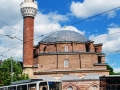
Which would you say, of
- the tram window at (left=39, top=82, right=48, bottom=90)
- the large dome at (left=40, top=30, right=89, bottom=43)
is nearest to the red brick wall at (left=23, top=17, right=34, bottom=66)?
the large dome at (left=40, top=30, right=89, bottom=43)

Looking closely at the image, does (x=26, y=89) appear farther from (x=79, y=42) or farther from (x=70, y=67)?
(x=79, y=42)

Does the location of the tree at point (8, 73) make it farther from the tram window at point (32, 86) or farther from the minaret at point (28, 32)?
the tram window at point (32, 86)

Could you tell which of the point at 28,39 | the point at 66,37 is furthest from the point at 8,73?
the point at 66,37

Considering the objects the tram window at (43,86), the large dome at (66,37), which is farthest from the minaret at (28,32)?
the tram window at (43,86)

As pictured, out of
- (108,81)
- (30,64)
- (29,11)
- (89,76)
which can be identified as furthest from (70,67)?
(108,81)

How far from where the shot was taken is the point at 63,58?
3956cm

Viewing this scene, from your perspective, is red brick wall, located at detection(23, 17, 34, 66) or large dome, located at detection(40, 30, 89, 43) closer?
red brick wall, located at detection(23, 17, 34, 66)

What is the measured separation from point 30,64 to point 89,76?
8.67 metres

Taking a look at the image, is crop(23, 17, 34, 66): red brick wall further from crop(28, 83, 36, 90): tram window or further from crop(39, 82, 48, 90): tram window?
crop(39, 82, 48, 90): tram window

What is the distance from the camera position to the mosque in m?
36.5

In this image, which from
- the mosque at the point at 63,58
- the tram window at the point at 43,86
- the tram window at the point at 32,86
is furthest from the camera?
the mosque at the point at 63,58

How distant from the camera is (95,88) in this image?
116ft

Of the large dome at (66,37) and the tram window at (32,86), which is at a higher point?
the large dome at (66,37)

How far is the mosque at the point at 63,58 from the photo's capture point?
36531mm
